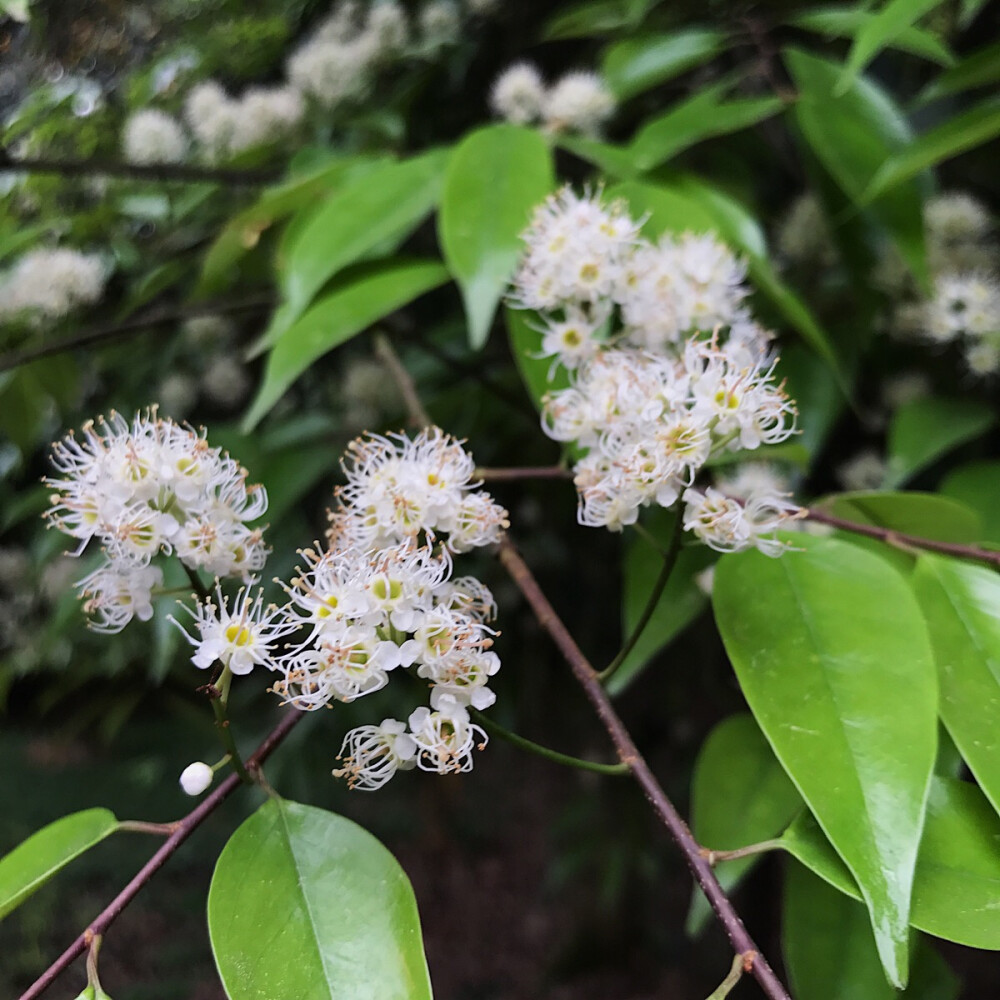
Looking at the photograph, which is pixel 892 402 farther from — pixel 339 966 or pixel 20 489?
pixel 20 489

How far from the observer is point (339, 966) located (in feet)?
1.00

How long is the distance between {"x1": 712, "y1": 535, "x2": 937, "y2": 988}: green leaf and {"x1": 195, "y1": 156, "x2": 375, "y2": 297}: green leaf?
0.49 metres

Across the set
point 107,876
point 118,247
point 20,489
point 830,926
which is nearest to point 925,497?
point 830,926

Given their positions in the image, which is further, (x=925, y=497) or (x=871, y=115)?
(x=871, y=115)

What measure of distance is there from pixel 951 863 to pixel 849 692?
0.24 feet

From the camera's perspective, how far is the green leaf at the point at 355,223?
1.89 ft

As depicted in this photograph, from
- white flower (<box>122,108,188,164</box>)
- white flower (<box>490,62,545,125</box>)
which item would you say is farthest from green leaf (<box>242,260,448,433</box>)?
white flower (<box>122,108,188,164</box>)

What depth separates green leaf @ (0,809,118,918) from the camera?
33 cm

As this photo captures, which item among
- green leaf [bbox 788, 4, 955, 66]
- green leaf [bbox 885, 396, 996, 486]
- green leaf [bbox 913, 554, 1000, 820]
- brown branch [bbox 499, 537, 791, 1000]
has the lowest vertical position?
green leaf [bbox 885, 396, 996, 486]

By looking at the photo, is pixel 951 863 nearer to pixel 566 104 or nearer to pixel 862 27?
pixel 862 27

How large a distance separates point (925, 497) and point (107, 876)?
1494 mm

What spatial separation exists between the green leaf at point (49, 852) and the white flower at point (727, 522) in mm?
295

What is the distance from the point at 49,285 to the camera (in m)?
0.88

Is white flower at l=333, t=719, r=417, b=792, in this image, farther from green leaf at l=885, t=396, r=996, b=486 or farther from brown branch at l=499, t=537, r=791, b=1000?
green leaf at l=885, t=396, r=996, b=486
